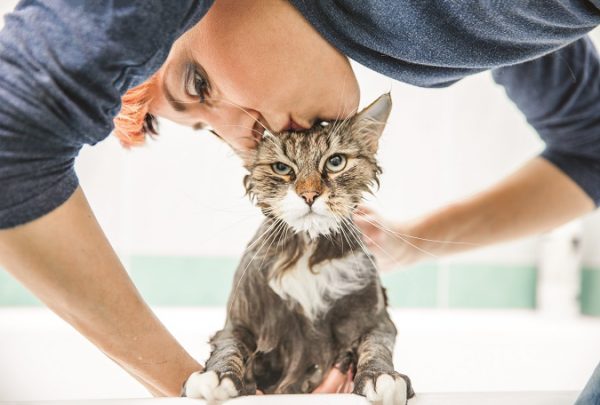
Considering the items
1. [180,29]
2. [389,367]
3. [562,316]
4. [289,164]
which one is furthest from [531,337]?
[180,29]

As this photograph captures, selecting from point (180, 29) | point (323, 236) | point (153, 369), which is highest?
point (180, 29)

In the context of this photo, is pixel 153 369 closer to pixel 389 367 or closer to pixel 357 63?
pixel 389 367

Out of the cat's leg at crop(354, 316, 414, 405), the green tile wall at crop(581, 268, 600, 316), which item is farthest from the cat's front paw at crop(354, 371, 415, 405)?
the green tile wall at crop(581, 268, 600, 316)

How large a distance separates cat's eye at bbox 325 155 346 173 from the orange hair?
168 millimetres

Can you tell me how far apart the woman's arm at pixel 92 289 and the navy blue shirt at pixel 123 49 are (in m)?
0.02

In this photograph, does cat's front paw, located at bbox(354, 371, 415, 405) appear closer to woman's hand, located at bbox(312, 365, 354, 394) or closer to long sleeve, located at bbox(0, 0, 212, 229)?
woman's hand, located at bbox(312, 365, 354, 394)

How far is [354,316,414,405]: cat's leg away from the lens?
510 mm

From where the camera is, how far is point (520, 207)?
0.84 m

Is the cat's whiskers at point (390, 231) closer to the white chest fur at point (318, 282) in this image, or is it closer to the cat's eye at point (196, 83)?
the white chest fur at point (318, 282)

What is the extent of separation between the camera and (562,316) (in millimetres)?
1035


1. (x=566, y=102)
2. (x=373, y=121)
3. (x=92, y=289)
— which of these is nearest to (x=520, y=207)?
(x=566, y=102)

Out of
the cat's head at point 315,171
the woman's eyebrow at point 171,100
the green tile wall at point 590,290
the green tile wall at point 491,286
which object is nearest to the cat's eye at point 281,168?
the cat's head at point 315,171

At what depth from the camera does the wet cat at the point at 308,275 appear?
550 mm

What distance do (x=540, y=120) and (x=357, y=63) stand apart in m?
0.38
